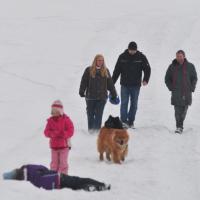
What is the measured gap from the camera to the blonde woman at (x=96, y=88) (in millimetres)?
12398

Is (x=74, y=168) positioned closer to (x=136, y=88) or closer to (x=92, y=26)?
(x=136, y=88)

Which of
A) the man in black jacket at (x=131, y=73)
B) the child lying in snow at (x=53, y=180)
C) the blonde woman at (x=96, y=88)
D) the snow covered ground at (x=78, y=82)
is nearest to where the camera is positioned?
the child lying in snow at (x=53, y=180)

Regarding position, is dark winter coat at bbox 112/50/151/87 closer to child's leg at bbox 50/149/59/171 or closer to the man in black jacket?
the man in black jacket

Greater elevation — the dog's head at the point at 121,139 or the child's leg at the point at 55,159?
the dog's head at the point at 121,139

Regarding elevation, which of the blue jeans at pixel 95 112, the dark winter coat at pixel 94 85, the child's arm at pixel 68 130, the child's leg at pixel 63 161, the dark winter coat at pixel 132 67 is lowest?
the child's leg at pixel 63 161

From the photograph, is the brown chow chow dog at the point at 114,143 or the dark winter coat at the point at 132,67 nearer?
the brown chow chow dog at the point at 114,143

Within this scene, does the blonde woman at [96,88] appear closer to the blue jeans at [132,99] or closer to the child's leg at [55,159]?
the blue jeans at [132,99]

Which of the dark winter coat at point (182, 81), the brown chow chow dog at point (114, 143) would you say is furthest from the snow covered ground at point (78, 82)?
the dark winter coat at point (182, 81)

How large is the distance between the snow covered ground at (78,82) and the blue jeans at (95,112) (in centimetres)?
31

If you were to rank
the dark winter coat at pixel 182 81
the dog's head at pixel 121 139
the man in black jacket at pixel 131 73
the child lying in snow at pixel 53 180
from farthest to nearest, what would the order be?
the man in black jacket at pixel 131 73 < the dark winter coat at pixel 182 81 < the dog's head at pixel 121 139 < the child lying in snow at pixel 53 180

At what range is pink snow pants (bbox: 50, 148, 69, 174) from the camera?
30.3ft

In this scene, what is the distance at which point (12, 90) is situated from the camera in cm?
1819

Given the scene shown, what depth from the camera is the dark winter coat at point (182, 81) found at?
1255 cm

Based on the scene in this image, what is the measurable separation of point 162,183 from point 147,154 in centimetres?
196
